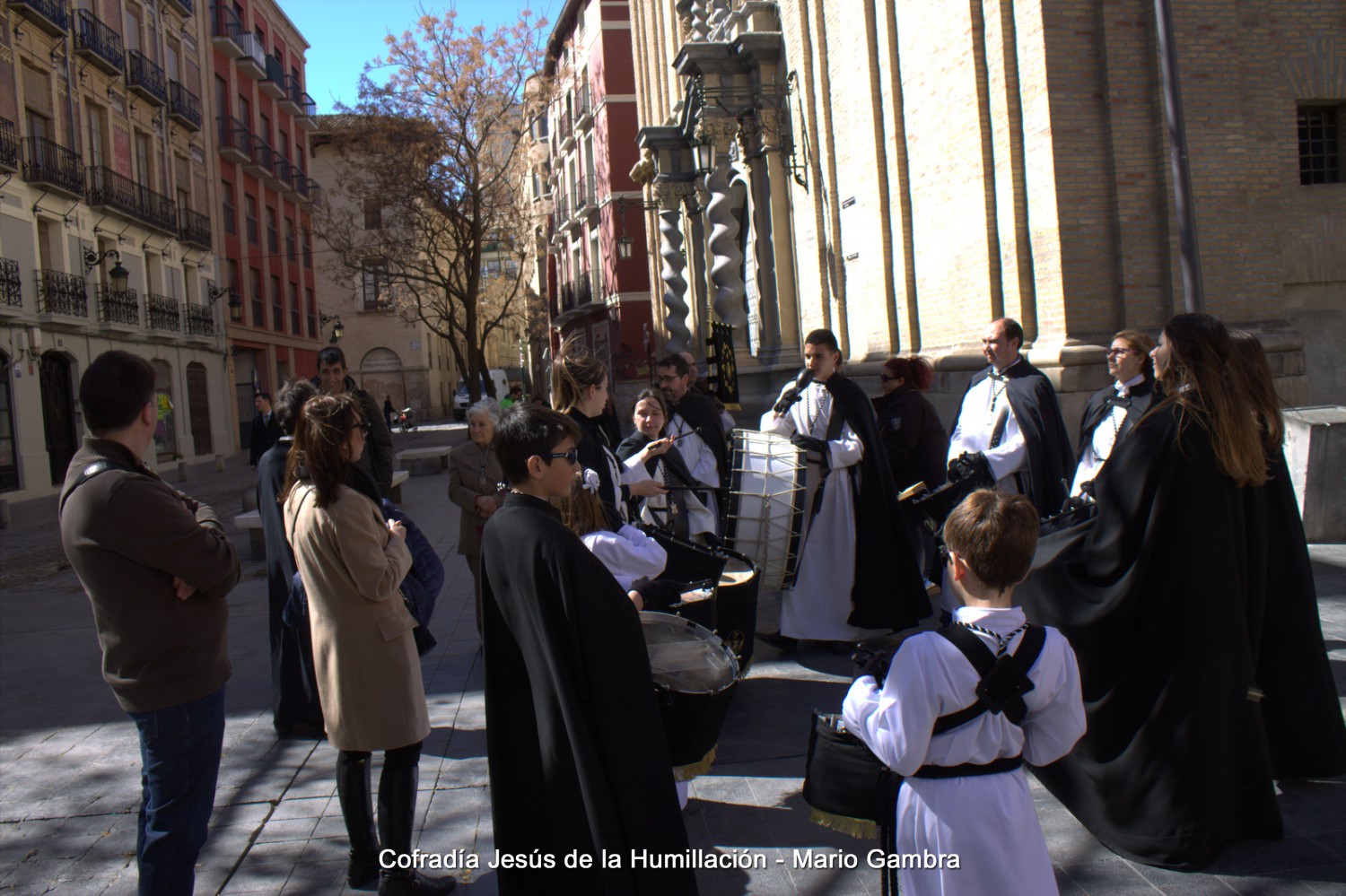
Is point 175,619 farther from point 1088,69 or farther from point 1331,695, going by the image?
point 1088,69

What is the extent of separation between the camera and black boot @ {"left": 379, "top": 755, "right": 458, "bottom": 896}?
348cm

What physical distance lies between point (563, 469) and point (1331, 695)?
124 inches

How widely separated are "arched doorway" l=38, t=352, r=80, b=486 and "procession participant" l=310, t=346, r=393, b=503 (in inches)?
856

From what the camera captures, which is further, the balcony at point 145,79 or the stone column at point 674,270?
the balcony at point 145,79

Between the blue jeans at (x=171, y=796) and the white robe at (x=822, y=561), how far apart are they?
4.02 metres

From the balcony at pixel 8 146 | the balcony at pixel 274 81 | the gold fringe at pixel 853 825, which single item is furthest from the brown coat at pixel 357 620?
the balcony at pixel 274 81

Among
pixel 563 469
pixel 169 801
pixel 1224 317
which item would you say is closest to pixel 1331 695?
pixel 563 469

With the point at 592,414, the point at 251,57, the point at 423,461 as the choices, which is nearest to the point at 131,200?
the point at 251,57

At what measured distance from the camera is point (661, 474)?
19.5ft

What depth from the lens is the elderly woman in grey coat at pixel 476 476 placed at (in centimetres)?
651

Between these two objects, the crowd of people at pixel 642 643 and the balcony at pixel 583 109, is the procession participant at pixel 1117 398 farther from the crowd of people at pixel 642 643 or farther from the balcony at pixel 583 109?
the balcony at pixel 583 109

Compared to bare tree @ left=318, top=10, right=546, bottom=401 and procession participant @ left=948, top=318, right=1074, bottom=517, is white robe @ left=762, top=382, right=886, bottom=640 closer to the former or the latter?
procession participant @ left=948, top=318, right=1074, bottom=517

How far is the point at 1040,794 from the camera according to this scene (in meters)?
4.25

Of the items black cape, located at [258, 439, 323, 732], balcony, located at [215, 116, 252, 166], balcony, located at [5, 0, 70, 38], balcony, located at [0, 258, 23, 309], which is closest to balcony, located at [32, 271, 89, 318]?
balcony, located at [0, 258, 23, 309]
